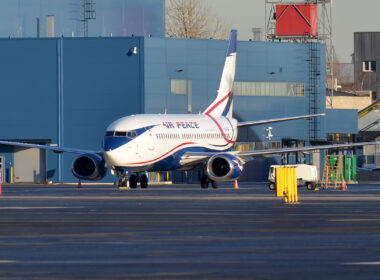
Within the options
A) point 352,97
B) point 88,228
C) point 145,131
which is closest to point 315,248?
point 88,228

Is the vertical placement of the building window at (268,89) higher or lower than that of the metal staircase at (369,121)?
higher

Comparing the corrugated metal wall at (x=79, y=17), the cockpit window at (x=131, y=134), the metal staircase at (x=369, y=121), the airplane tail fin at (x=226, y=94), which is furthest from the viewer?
the metal staircase at (x=369, y=121)

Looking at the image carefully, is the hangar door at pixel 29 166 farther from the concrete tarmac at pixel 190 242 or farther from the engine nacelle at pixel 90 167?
the concrete tarmac at pixel 190 242

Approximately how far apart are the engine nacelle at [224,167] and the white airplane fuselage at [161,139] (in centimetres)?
243

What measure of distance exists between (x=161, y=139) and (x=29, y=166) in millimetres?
29595

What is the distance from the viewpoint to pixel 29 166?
8538cm

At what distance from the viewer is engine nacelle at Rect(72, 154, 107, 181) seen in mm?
58312

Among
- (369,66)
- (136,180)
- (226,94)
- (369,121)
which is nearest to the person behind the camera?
(136,180)

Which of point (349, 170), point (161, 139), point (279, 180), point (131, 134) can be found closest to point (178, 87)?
point (349, 170)

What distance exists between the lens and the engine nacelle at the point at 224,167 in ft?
187

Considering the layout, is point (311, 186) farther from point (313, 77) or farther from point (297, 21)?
point (297, 21)

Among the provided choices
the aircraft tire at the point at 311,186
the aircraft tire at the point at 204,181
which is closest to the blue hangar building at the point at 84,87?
the aircraft tire at the point at 204,181

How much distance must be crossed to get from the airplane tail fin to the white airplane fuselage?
882mm

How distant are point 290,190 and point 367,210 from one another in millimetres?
6482
